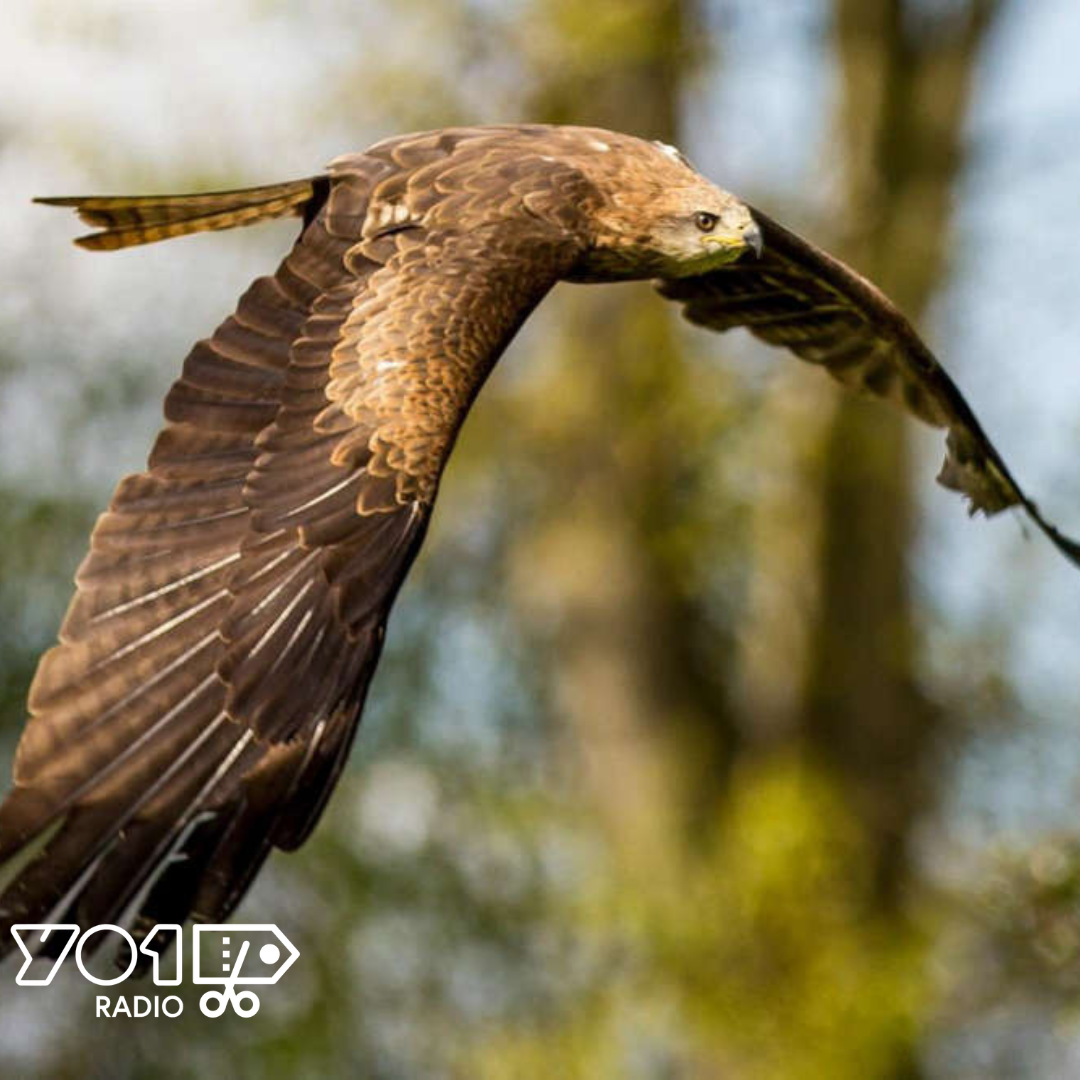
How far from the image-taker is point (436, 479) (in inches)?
289

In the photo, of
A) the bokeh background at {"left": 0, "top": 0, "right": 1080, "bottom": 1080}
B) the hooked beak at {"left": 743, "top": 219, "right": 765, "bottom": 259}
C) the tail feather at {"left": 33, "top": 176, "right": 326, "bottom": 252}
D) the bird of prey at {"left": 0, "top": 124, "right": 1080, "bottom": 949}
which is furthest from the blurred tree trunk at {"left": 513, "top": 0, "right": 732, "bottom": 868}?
the tail feather at {"left": 33, "top": 176, "right": 326, "bottom": 252}

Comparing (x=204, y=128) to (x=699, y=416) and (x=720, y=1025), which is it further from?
(x=720, y=1025)

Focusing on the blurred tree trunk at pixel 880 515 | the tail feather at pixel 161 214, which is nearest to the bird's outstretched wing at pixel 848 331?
the tail feather at pixel 161 214

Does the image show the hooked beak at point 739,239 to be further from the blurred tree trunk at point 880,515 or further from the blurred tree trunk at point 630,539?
the blurred tree trunk at point 880,515

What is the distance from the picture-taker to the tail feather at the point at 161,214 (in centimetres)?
769

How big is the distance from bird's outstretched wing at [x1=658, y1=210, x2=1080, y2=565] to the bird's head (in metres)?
0.31

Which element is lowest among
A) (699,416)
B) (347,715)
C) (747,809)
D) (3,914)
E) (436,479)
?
(3,914)

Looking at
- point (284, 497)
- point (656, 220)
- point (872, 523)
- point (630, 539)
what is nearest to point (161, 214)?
point (284, 497)

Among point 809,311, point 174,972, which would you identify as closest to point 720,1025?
point 174,972

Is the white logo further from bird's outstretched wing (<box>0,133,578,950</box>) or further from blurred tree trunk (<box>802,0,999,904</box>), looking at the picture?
bird's outstretched wing (<box>0,133,578,950</box>)

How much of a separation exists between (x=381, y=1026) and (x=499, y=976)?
687mm

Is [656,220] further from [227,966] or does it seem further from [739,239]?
[227,966]

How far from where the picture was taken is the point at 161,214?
7715 millimetres

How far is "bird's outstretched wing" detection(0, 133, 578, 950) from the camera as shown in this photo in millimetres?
6605
